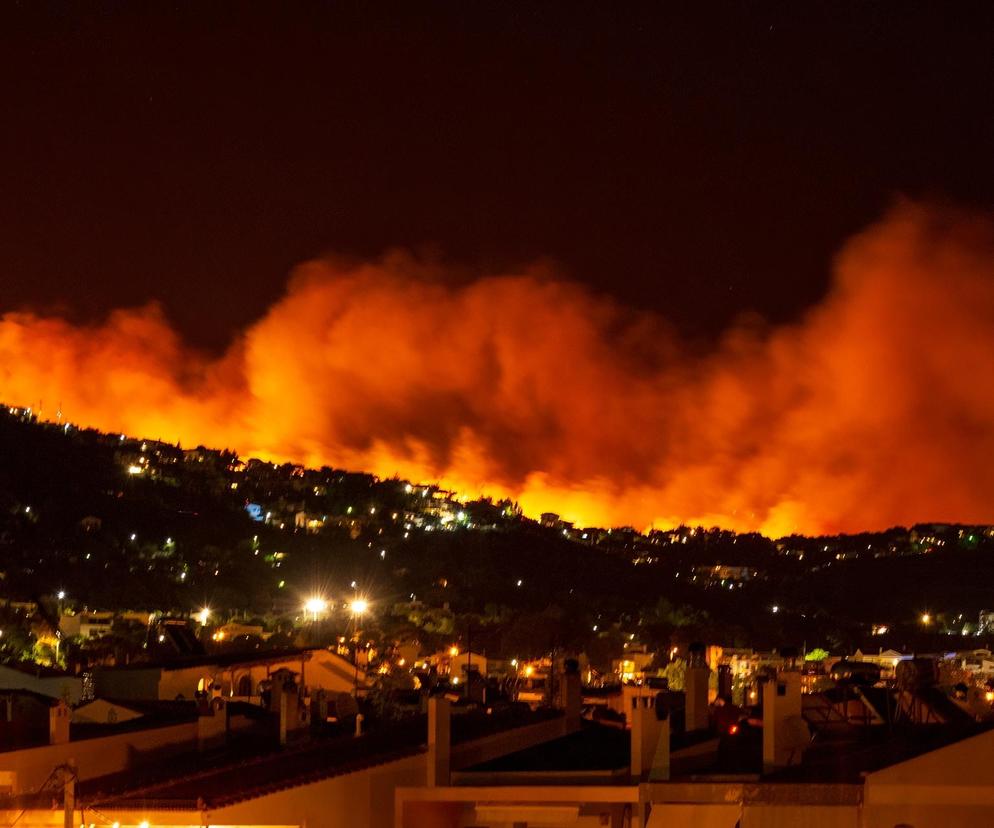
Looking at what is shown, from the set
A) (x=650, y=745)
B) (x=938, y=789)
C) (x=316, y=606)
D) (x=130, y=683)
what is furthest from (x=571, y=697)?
(x=316, y=606)

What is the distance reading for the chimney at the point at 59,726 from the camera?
17047 millimetres

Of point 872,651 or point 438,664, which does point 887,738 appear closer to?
point 438,664

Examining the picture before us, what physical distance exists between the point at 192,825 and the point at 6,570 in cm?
6228

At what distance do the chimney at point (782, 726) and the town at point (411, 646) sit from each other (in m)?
0.03

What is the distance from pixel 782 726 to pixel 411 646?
4300cm

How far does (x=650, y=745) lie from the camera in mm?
15508

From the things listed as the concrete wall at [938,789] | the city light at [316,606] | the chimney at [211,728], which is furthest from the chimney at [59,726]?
the city light at [316,606]

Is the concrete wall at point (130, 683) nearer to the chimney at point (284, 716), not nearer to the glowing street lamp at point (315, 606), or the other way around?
the chimney at point (284, 716)

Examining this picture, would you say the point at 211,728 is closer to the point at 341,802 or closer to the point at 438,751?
the point at 341,802

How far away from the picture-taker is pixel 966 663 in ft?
200

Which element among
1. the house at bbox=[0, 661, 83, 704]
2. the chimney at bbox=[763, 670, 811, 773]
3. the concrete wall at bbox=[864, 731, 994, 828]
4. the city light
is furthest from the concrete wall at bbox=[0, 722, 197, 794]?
the city light

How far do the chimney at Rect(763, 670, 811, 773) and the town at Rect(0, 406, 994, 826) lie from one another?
33mm

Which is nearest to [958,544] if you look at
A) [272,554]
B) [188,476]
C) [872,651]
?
[872,651]

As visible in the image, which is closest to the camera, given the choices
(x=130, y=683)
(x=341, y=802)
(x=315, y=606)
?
(x=341, y=802)
